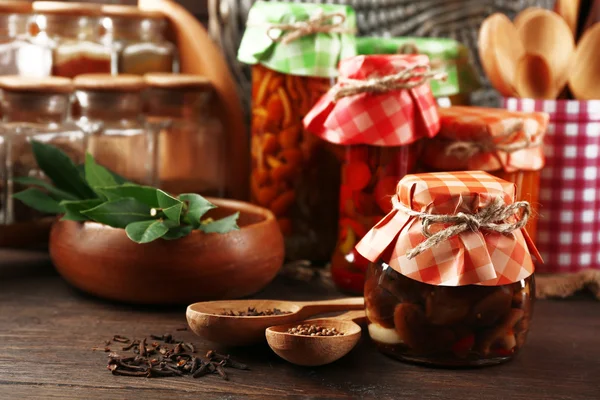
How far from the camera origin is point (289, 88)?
913 mm

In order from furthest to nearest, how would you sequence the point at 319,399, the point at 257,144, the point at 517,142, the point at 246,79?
the point at 246,79, the point at 257,144, the point at 517,142, the point at 319,399

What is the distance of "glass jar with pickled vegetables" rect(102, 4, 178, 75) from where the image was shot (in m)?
1.08

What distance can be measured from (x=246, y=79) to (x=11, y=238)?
0.41 meters

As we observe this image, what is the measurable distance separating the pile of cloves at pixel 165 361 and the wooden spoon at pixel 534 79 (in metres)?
0.51

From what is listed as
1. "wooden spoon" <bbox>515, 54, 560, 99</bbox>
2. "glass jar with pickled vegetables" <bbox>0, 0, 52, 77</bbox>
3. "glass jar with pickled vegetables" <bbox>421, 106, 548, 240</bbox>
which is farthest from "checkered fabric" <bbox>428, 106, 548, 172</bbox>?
"glass jar with pickled vegetables" <bbox>0, 0, 52, 77</bbox>

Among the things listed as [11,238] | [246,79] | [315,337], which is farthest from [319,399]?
[246,79]

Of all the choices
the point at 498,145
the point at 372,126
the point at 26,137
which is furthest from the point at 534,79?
the point at 26,137

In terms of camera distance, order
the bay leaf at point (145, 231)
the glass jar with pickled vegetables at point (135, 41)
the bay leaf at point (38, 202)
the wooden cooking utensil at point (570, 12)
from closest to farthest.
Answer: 1. the bay leaf at point (145, 231)
2. the bay leaf at point (38, 202)
3. the wooden cooking utensil at point (570, 12)
4. the glass jar with pickled vegetables at point (135, 41)

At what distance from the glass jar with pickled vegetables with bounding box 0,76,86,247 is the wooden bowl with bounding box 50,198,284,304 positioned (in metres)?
0.13

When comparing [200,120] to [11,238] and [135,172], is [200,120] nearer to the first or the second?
[135,172]

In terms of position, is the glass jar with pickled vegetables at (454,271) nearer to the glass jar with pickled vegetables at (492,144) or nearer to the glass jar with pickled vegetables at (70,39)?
the glass jar with pickled vegetables at (492,144)

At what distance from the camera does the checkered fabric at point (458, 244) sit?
595 millimetres

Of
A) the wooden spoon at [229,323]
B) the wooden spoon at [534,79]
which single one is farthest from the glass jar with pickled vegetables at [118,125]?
Answer: the wooden spoon at [534,79]

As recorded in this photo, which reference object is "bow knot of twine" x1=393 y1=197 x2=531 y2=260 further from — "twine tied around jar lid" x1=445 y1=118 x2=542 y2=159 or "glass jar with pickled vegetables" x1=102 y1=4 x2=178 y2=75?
"glass jar with pickled vegetables" x1=102 y1=4 x2=178 y2=75
